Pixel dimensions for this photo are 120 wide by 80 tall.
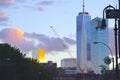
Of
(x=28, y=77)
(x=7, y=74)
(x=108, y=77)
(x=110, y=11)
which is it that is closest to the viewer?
(x=110, y=11)

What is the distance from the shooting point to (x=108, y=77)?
156750mm

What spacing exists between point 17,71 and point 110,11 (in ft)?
277

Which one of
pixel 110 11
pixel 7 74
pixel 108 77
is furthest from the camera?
Answer: pixel 108 77

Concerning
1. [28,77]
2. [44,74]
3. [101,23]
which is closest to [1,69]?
[28,77]

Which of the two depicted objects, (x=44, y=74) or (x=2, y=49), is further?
(x=44, y=74)

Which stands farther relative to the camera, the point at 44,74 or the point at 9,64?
the point at 44,74

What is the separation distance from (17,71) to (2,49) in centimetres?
915

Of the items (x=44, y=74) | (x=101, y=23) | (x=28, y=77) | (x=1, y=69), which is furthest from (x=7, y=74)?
(x=101, y=23)

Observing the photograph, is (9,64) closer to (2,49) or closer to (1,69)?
(1,69)

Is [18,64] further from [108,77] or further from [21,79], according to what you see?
[108,77]

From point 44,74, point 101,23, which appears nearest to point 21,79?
point 44,74

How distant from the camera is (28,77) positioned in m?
121

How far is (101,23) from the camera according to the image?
116 feet

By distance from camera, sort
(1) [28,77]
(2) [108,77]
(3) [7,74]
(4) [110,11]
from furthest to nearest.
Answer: (2) [108,77]
(1) [28,77]
(3) [7,74]
(4) [110,11]
